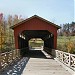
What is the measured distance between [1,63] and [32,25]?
40.8ft

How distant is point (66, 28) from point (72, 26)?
3336 millimetres

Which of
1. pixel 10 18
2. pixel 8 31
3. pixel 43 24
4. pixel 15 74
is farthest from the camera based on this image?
pixel 10 18

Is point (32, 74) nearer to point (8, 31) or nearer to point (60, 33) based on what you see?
point (8, 31)

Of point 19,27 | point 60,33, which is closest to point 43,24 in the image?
point 19,27

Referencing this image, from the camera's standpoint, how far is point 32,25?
25.2m

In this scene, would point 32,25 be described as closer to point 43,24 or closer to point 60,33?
point 43,24

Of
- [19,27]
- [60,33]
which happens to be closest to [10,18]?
[60,33]

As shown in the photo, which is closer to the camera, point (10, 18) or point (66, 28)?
point (10, 18)

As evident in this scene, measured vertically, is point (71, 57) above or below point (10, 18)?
below

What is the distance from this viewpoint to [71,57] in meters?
13.6

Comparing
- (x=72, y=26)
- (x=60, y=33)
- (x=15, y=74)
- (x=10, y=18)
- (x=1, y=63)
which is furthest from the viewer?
(x=72, y=26)

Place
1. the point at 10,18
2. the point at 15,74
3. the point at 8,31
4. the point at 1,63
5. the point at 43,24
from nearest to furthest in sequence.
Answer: the point at 15,74, the point at 1,63, the point at 43,24, the point at 8,31, the point at 10,18

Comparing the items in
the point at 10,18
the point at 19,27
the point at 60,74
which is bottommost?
the point at 60,74

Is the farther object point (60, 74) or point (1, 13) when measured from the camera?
point (1, 13)
